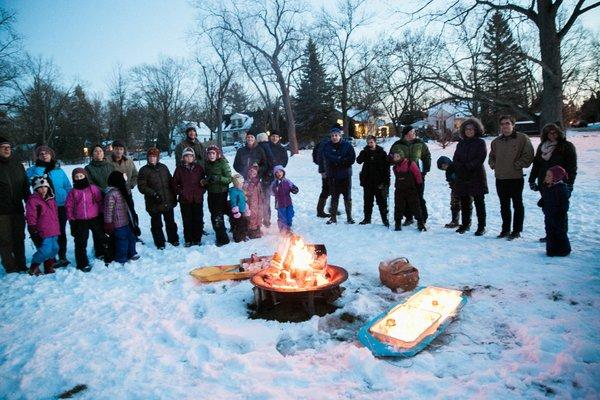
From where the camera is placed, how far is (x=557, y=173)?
5.33 meters

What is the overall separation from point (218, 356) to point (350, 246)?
12.5ft

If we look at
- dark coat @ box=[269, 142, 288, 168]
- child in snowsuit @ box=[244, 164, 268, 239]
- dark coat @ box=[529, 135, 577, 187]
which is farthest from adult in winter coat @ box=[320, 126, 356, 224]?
dark coat @ box=[529, 135, 577, 187]

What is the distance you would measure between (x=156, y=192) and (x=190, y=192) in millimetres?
637

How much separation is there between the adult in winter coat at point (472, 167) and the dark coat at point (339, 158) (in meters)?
2.26

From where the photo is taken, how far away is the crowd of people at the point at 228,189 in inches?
237

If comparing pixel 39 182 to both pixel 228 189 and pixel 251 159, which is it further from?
pixel 251 159

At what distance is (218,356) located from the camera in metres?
3.41

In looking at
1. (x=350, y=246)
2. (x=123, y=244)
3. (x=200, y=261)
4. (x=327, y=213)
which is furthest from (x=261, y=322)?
(x=327, y=213)

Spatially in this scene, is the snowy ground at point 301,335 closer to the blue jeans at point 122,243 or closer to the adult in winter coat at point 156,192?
the blue jeans at point 122,243

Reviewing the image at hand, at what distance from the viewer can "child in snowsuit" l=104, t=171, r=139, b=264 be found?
6312mm

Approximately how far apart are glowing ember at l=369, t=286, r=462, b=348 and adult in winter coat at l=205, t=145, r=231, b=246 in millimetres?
4307

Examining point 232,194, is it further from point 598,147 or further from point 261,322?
point 598,147

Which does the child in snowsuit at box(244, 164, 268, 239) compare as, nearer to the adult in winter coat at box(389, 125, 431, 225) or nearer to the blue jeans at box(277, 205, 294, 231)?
the blue jeans at box(277, 205, 294, 231)

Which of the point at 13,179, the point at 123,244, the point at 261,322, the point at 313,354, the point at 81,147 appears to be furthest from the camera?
the point at 81,147
